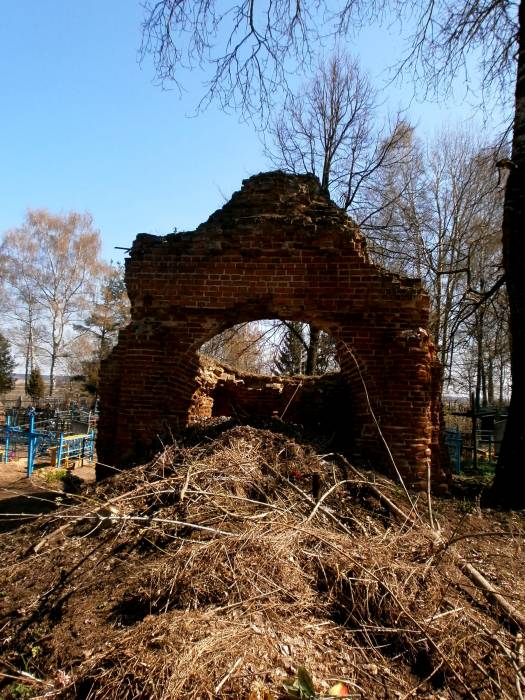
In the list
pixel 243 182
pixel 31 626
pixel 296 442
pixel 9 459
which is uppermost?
pixel 243 182

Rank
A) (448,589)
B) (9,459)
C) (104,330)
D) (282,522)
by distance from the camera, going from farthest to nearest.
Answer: (104,330)
(9,459)
(282,522)
(448,589)

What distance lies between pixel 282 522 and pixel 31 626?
1.72 m

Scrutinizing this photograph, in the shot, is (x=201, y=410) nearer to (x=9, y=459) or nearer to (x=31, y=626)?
(x=31, y=626)

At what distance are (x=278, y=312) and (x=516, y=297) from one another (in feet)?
9.51

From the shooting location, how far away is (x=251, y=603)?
8.91ft

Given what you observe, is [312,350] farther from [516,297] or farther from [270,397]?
[516,297]

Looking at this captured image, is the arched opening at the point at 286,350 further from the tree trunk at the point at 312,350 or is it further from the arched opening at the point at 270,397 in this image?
the arched opening at the point at 270,397

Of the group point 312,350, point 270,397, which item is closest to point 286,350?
point 312,350

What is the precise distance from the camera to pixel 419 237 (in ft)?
68.0

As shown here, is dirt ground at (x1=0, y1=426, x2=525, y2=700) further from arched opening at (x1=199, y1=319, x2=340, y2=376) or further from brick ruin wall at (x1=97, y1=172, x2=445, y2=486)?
arched opening at (x1=199, y1=319, x2=340, y2=376)

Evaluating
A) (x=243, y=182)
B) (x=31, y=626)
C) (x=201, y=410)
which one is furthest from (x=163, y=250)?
(x=31, y=626)

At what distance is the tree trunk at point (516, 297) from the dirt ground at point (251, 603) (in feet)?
4.02

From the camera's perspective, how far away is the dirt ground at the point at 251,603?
229 centimetres

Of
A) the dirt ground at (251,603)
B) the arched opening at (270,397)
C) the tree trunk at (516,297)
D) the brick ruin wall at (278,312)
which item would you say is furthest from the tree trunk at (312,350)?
the dirt ground at (251,603)
